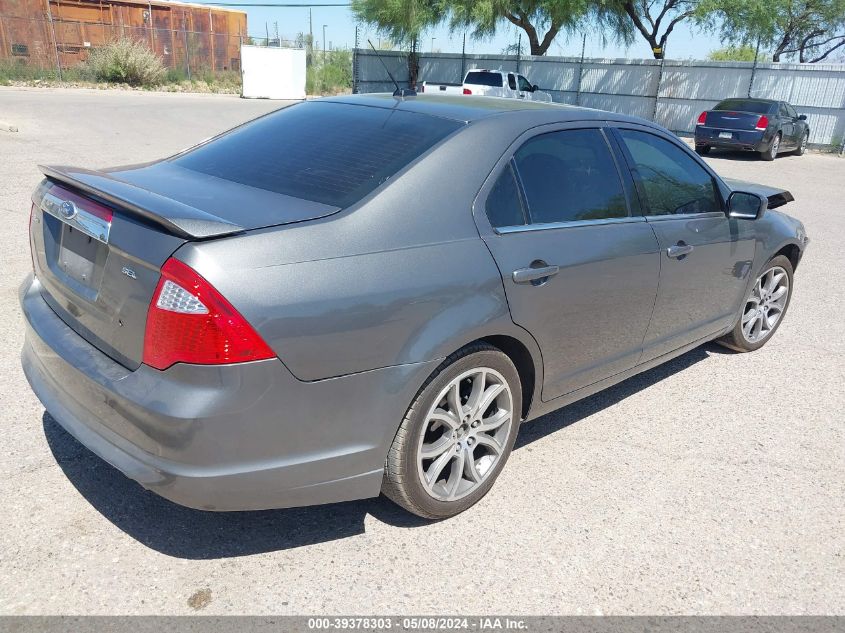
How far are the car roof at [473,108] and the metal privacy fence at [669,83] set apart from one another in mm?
22323

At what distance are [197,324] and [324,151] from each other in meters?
1.22

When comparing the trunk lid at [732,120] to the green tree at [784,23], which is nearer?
the trunk lid at [732,120]

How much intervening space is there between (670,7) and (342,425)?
110ft

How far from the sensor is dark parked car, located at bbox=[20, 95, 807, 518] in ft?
7.59

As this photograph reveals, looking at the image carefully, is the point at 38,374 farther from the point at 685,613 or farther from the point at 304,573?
the point at 685,613

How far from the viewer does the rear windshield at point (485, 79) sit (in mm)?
23516

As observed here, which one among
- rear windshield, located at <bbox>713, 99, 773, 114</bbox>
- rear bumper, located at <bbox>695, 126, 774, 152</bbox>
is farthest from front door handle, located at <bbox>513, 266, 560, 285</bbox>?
rear windshield, located at <bbox>713, 99, 773, 114</bbox>

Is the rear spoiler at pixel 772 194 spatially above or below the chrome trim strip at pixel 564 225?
below

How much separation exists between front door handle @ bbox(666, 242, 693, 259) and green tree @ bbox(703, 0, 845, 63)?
24669mm

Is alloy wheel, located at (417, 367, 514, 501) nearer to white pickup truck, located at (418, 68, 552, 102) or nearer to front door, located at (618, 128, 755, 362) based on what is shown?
front door, located at (618, 128, 755, 362)

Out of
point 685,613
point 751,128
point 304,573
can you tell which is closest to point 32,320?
point 304,573

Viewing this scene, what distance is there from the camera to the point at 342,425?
2520 mm

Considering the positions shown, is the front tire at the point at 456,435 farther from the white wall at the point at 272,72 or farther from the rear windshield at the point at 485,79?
the white wall at the point at 272,72

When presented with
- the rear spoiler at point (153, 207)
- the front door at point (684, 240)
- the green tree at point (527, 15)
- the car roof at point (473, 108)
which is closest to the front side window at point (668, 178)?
the front door at point (684, 240)
